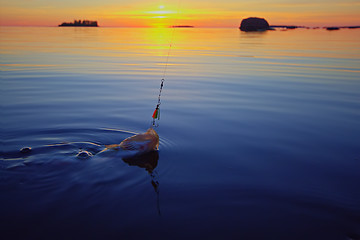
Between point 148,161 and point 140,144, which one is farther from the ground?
point 140,144

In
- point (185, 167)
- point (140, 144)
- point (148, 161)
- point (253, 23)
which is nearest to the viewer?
point (185, 167)

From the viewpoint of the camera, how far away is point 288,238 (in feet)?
11.7

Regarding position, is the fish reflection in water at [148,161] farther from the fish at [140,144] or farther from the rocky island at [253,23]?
the rocky island at [253,23]

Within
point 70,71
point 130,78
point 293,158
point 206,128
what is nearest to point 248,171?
point 293,158

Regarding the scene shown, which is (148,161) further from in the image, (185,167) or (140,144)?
(185,167)

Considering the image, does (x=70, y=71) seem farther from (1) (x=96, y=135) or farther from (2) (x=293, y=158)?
(2) (x=293, y=158)

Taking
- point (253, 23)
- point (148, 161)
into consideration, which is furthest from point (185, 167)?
point (253, 23)

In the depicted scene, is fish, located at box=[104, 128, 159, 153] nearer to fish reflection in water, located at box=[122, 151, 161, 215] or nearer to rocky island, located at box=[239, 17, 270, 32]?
fish reflection in water, located at box=[122, 151, 161, 215]

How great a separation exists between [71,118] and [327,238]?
23.3 ft

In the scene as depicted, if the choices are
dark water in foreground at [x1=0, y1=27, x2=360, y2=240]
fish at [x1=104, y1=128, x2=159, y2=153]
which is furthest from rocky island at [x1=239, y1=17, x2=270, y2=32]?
fish at [x1=104, y1=128, x2=159, y2=153]

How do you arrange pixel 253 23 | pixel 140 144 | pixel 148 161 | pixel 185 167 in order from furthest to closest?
pixel 253 23 < pixel 140 144 < pixel 148 161 < pixel 185 167

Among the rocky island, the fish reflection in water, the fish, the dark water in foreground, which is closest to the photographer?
the dark water in foreground

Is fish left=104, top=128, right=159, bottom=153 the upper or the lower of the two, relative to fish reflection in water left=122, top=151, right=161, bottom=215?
upper

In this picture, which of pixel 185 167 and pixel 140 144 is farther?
pixel 140 144
